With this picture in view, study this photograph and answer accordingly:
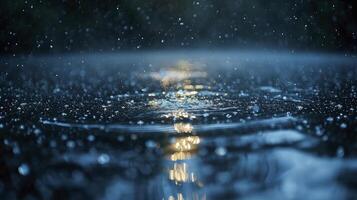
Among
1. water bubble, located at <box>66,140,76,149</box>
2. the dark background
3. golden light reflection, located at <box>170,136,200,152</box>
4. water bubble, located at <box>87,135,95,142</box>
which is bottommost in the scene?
golden light reflection, located at <box>170,136,200,152</box>

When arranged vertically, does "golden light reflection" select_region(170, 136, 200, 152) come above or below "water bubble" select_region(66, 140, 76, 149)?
below

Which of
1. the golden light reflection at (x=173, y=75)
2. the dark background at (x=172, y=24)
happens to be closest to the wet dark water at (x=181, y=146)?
the golden light reflection at (x=173, y=75)

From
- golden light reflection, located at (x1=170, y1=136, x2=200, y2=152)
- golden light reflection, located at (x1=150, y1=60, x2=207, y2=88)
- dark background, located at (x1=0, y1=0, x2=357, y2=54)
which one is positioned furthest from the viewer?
dark background, located at (x1=0, y1=0, x2=357, y2=54)

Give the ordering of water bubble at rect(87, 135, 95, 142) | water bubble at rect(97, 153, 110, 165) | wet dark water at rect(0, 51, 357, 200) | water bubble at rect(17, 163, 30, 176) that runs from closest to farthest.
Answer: wet dark water at rect(0, 51, 357, 200)
water bubble at rect(17, 163, 30, 176)
water bubble at rect(97, 153, 110, 165)
water bubble at rect(87, 135, 95, 142)

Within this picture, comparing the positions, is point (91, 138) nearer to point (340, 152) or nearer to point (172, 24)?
point (340, 152)

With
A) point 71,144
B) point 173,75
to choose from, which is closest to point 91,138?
point 71,144

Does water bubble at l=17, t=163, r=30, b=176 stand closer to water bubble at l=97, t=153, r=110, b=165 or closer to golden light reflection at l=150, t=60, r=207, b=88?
water bubble at l=97, t=153, r=110, b=165

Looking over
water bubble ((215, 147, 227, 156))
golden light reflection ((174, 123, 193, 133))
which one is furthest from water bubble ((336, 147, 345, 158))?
golden light reflection ((174, 123, 193, 133))

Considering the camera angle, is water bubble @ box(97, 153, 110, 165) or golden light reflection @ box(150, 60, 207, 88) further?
golden light reflection @ box(150, 60, 207, 88)

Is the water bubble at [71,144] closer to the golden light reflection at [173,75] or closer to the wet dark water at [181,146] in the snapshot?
the wet dark water at [181,146]
